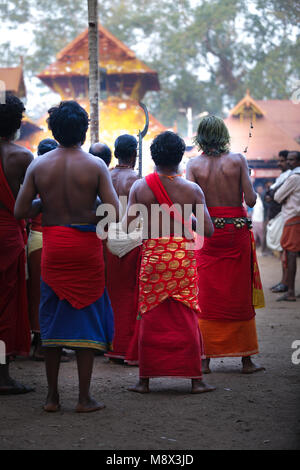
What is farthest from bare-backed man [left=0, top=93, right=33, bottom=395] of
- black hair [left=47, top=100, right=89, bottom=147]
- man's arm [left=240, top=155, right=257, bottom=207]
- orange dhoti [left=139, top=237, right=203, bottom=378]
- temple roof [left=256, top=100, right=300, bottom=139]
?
temple roof [left=256, top=100, right=300, bottom=139]

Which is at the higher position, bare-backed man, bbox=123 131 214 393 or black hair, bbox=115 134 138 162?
black hair, bbox=115 134 138 162

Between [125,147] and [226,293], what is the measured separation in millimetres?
1508

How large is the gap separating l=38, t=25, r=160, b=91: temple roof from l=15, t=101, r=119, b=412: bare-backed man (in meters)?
19.2

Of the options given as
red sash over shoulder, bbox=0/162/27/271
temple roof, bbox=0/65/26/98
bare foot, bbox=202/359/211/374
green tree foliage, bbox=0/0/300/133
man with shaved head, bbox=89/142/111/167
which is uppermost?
green tree foliage, bbox=0/0/300/133

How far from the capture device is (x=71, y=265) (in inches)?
155

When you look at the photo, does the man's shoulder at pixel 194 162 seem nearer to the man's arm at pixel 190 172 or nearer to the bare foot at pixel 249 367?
the man's arm at pixel 190 172

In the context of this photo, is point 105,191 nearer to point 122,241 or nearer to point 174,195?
point 174,195

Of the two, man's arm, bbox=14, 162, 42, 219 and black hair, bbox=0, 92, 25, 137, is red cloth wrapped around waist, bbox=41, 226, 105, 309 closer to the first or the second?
man's arm, bbox=14, 162, 42, 219

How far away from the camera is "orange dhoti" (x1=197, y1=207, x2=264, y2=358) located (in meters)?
5.09

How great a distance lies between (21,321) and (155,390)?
3.47 ft

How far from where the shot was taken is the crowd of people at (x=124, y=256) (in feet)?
13.0

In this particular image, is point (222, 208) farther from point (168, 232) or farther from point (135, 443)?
point (135, 443)
